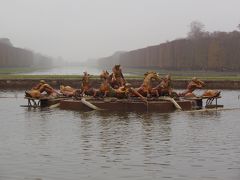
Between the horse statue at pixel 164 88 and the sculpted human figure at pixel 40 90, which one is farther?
the sculpted human figure at pixel 40 90

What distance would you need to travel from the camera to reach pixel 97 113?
2536 centimetres

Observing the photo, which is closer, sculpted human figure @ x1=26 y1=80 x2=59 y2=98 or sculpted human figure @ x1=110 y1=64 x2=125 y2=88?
sculpted human figure @ x1=110 y1=64 x2=125 y2=88

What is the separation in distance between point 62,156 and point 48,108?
14.2 m

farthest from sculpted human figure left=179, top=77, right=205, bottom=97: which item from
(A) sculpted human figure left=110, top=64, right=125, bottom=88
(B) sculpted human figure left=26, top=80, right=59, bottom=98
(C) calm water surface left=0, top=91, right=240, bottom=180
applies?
(B) sculpted human figure left=26, top=80, right=59, bottom=98

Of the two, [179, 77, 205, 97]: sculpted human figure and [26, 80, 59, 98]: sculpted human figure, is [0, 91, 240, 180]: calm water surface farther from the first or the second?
[179, 77, 205, 97]: sculpted human figure

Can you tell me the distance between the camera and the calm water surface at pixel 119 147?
12859 mm

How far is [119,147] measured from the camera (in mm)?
15836

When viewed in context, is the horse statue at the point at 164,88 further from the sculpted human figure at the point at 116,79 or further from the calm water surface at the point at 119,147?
the calm water surface at the point at 119,147

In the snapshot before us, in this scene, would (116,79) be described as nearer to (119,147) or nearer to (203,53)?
(119,147)

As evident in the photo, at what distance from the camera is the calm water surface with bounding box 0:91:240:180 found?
1286 cm

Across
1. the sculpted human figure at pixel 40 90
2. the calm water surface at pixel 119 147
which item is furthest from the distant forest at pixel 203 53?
the calm water surface at pixel 119 147

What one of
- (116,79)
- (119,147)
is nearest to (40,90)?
(116,79)

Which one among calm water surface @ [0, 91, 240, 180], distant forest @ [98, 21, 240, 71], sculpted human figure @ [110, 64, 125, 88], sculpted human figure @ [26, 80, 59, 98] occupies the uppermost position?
distant forest @ [98, 21, 240, 71]

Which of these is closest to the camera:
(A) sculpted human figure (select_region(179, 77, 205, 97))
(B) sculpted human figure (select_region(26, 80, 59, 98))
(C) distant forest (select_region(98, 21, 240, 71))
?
(B) sculpted human figure (select_region(26, 80, 59, 98))
